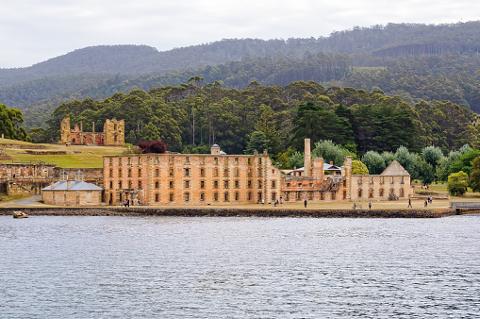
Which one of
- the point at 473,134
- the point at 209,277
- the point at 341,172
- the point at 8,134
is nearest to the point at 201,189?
the point at 341,172

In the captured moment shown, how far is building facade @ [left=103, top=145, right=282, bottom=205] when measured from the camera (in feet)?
375

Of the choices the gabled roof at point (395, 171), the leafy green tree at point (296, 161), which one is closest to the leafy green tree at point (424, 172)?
the leafy green tree at point (296, 161)

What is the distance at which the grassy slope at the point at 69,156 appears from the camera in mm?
134625

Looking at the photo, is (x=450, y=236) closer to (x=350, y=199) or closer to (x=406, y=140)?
(x=350, y=199)

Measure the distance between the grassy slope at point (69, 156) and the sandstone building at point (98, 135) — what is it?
11.2 m

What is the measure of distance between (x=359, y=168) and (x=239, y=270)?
2882 inches

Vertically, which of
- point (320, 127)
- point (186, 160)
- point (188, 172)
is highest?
point (320, 127)

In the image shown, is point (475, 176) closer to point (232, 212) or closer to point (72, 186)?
point (232, 212)

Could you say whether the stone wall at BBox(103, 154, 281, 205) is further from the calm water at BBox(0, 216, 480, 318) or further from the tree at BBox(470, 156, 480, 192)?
the tree at BBox(470, 156, 480, 192)

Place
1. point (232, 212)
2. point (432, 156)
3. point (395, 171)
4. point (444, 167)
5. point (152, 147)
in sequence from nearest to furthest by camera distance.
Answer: point (232, 212) → point (395, 171) → point (444, 167) → point (152, 147) → point (432, 156)

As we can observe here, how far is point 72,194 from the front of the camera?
11438cm

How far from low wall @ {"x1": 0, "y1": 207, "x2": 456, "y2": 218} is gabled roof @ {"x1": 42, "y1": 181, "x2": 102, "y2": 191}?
4205mm

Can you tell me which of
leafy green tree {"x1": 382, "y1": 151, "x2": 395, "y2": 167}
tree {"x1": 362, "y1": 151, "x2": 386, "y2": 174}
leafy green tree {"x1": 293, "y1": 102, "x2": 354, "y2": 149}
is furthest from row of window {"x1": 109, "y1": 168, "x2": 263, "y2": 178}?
leafy green tree {"x1": 293, "y1": 102, "x2": 354, "y2": 149}

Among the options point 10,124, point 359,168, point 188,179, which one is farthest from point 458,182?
point 10,124
